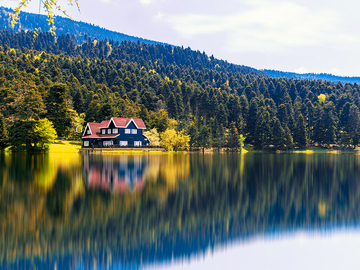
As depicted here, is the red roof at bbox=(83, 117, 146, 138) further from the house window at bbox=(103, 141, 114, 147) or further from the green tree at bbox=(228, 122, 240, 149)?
the green tree at bbox=(228, 122, 240, 149)

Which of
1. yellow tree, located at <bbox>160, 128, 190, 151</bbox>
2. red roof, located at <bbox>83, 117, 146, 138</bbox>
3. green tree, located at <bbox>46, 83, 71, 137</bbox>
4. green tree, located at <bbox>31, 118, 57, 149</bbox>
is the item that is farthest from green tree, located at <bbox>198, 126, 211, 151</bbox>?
green tree, located at <bbox>31, 118, 57, 149</bbox>

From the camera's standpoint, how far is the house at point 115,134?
292 ft

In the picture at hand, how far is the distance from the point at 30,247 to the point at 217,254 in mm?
5810

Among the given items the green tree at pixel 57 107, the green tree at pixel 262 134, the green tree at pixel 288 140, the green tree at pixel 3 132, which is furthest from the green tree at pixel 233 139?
the green tree at pixel 3 132

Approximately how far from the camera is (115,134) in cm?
8919

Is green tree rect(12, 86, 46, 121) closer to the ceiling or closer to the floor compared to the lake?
closer to the ceiling

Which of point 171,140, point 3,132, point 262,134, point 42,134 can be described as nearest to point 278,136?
point 262,134

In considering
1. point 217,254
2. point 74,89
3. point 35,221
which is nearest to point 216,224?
point 217,254

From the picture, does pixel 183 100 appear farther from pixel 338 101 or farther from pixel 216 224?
pixel 216 224

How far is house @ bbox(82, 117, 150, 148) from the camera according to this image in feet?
292

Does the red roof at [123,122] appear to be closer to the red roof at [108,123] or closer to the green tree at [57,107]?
the red roof at [108,123]

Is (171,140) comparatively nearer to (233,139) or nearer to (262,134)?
(233,139)

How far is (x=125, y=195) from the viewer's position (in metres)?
18.4

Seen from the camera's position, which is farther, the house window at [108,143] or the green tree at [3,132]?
the house window at [108,143]
